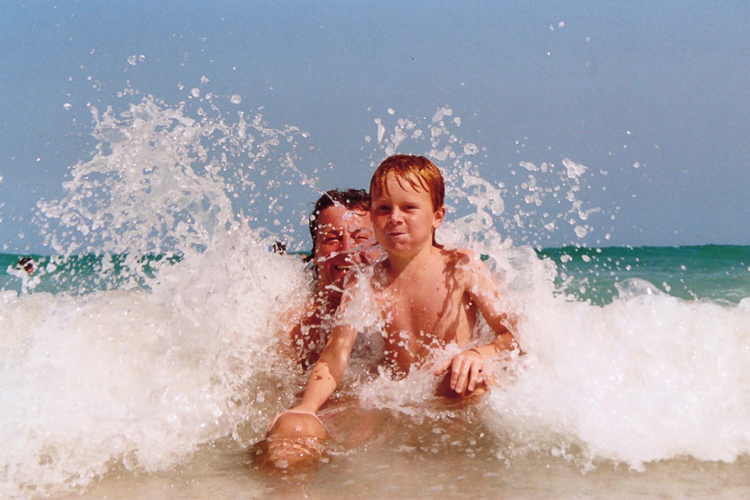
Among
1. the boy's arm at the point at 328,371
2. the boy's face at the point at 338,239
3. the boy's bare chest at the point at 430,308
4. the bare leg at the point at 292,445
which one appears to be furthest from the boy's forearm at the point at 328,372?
the boy's face at the point at 338,239

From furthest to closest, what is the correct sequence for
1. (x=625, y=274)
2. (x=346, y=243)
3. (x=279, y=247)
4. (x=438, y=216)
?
(x=625, y=274)
(x=279, y=247)
(x=346, y=243)
(x=438, y=216)

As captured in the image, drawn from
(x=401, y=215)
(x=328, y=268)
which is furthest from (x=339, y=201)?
(x=401, y=215)

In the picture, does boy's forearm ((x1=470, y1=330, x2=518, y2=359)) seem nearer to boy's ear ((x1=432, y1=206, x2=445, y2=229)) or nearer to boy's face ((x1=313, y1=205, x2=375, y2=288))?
boy's ear ((x1=432, y1=206, x2=445, y2=229))

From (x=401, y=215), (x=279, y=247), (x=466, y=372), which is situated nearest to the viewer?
(x=466, y=372)

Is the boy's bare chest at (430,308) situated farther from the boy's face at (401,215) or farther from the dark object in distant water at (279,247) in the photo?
the dark object in distant water at (279,247)

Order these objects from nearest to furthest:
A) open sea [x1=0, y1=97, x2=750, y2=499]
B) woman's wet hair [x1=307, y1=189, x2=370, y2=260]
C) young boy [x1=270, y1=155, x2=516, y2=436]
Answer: open sea [x1=0, y1=97, x2=750, y2=499] → young boy [x1=270, y1=155, x2=516, y2=436] → woman's wet hair [x1=307, y1=189, x2=370, y2=260]

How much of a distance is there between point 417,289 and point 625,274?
825 centimetres

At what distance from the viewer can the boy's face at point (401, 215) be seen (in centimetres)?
290

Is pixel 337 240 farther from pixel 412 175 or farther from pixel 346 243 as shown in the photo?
pixel 412 175

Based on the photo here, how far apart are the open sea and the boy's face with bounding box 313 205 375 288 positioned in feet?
1.16

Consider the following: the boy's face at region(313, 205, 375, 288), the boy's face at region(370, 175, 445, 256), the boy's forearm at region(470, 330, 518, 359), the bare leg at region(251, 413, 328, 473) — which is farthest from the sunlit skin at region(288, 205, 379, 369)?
the bare leg at region(251, 413, 328, 473)

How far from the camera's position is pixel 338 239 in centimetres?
375

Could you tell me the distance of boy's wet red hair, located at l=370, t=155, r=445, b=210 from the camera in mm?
2910

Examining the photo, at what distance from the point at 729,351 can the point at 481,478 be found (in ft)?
5.70
